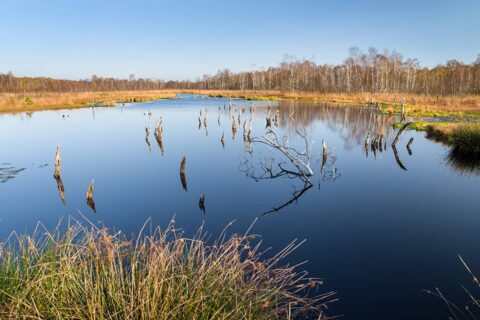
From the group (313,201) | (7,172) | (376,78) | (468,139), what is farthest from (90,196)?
(376,78)

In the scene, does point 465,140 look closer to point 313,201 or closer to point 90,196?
point 313,201

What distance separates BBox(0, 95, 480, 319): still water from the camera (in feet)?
33.3

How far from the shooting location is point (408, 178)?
20.8 metres

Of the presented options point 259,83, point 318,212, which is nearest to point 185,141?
point 318,212

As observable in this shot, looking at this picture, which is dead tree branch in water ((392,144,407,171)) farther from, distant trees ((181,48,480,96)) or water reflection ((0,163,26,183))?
distant trees ((181,48,480,96))

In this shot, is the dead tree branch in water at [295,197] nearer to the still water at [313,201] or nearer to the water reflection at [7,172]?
the still water at [313,201]

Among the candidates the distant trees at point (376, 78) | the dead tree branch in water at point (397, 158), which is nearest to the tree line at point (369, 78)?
the distant trees at point (376, 78)

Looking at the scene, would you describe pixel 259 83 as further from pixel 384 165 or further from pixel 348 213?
pixel 348 213

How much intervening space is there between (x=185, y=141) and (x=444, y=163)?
21.6 meters

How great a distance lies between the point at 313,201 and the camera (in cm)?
1684

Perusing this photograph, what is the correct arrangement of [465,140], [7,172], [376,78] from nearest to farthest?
[7,172] → [465,140] → [376,78]

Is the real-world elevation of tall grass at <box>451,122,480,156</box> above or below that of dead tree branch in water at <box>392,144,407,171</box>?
above

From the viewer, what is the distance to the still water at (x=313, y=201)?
33.3 ft

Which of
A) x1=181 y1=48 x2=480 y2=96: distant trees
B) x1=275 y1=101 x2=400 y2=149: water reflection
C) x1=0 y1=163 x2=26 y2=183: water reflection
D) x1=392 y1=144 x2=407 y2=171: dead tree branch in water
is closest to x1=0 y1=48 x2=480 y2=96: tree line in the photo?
x1=181 y1=48 x2=480 y2=96: distant trees
